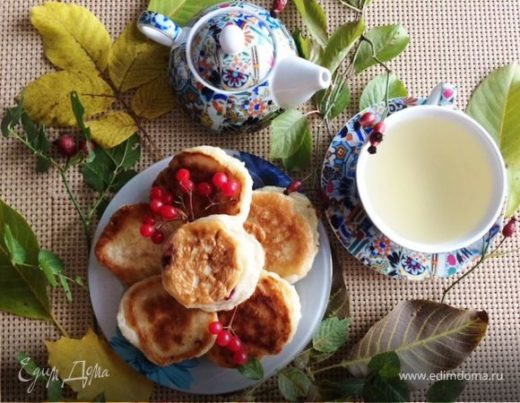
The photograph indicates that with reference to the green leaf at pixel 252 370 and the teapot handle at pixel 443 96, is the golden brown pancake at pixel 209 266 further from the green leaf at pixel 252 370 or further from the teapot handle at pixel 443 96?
the teapot handle at pixel 443 96

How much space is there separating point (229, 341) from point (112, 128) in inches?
14.4

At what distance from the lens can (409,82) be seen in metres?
1.08

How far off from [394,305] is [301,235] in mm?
198

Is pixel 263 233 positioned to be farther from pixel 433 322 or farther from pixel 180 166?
pixel 433 322

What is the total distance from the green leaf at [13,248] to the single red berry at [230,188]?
30cm

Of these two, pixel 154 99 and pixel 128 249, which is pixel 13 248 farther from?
pixel 154 99

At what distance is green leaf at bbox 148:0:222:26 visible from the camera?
105 centimetres

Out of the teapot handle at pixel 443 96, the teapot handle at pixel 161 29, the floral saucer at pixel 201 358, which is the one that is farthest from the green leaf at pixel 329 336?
the teapot handle at pixel 161 29

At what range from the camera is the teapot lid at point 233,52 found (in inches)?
35.6

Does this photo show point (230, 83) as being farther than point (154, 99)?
No

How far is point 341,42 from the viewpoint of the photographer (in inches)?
40.8

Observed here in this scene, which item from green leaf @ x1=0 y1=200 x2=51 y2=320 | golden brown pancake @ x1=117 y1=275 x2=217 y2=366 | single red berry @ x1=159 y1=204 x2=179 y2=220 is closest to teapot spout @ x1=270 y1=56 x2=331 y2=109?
single red berry @ x1=159 y1=204 x2=179 y2=220

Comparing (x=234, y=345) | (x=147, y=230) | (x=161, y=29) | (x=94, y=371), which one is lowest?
(x=94, y=371)

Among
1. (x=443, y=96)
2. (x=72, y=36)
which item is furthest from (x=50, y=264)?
(x=443, y=96)
